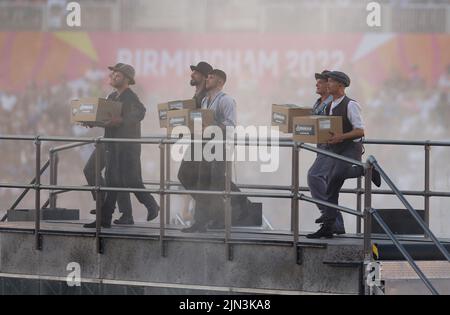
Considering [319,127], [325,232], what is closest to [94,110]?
[319,127]

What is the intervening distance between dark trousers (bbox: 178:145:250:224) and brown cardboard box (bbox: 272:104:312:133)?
65 centimetres

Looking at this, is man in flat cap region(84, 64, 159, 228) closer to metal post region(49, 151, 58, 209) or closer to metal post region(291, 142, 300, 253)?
metal post region(49, 151, 58, 209)

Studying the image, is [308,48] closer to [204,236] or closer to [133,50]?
[133,50]

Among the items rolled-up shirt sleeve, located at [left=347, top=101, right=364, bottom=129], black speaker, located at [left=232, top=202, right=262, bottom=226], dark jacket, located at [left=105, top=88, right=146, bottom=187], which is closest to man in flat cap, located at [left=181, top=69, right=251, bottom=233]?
black speaker, located at [left=232, top=202, right=262, bottom=226]

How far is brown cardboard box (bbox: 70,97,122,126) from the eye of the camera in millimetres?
9711

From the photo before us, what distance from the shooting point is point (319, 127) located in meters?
8.80

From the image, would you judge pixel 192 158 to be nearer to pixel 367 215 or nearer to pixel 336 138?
pixel 336 138

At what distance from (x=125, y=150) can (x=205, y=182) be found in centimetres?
108

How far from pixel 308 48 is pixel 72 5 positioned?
3635 millimetres

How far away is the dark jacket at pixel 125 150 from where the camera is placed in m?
9.96

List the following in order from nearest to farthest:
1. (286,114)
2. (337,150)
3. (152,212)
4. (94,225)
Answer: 1. (337,150)
2. (286,114)
3. (94,225)
4. (152,212)

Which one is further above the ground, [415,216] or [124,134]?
[124,134]
